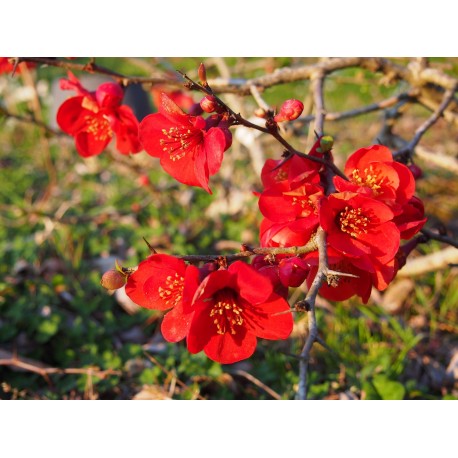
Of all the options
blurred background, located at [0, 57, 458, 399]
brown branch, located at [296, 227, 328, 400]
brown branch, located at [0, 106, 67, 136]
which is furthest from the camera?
brown branch, located at [0, 106, 67, 136]

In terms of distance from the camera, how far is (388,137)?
243 centimetres

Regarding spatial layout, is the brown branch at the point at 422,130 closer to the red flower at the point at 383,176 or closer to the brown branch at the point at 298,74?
the brown branch at the point at 298,74

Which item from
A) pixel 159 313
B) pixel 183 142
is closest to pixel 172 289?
pixel 183 142

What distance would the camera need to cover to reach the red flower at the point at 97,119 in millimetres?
1620

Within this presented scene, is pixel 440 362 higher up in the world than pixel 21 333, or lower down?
lower down

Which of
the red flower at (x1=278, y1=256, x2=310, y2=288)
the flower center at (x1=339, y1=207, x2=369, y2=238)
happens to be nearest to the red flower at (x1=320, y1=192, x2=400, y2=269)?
the flower center at (x1=339, y1=207, x2=369, y2=238)

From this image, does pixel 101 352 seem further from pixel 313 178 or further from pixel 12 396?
pixel 313 178

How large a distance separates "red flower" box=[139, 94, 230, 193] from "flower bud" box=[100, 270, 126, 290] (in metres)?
0.27

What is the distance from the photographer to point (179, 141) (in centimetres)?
134

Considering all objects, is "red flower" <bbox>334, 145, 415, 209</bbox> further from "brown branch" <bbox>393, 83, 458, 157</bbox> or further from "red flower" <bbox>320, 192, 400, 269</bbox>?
"brown branch" <bbox>393, 83, 458, 157</bbox>

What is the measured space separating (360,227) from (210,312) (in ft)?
1.28

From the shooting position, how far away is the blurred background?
1896 millimetres
